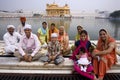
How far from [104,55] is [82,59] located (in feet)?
1.39

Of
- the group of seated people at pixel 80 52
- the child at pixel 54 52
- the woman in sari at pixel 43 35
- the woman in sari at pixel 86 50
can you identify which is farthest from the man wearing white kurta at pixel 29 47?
the woman in sari at pixel 43 35

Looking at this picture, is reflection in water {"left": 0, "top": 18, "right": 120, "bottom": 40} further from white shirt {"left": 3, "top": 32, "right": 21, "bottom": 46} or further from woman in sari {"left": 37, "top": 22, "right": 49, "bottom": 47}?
white shirt {"left": 3, "top": 32, "right": 21, "bottom": 46}

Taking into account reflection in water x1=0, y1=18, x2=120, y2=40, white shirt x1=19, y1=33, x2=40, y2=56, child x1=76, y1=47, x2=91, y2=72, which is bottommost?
reflection in water x1=0, y1=18, x2=120, y2=40

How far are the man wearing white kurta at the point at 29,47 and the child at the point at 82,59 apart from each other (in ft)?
3.04

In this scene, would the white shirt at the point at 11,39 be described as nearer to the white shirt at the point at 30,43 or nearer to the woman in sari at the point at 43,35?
the white shirt at the point at 30,43

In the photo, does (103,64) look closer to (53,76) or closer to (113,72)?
Result: (113,72)

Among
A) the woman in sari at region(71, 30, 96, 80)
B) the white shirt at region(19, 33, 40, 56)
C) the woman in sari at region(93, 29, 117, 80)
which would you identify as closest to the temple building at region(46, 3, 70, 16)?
the white shirt at region(19, 33, 40, 56)

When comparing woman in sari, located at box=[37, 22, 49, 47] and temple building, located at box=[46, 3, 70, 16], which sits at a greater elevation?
woman in sari, located at box=[37, 22, 49, 47]

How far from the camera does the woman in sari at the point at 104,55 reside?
4.49 metres

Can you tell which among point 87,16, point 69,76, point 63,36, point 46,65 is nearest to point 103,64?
point 69,76

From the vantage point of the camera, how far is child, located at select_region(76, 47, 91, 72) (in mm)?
4552

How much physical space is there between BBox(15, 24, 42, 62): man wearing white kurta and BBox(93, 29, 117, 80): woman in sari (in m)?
1.29

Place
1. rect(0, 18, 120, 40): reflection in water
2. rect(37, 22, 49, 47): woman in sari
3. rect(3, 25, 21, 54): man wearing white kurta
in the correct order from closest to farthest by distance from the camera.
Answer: rect(3, 25, 21, 54): man wearing white kurta, rect(37, 22, 49, 47): woman in sari, rect(0, 18, 120, 40): reflection in water

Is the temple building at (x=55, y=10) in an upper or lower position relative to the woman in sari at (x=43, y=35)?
lower
